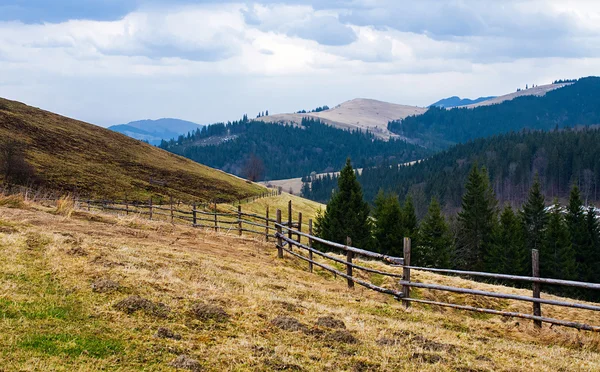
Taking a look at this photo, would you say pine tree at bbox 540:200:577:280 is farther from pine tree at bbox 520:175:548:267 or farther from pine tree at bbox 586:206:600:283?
pine tree at bbox 520:175:548:267

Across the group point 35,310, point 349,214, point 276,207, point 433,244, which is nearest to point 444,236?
point 433,244

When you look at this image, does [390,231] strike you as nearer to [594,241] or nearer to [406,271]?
[594,241]

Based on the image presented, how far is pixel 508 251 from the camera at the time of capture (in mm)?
49406

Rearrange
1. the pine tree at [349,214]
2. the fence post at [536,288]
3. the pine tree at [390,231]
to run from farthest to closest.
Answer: the pine tree at [349,214] < the pine tree at [390,231] < the fence post at [536,288]

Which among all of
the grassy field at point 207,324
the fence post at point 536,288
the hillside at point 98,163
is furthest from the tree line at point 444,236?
the grassy field at point 207,324

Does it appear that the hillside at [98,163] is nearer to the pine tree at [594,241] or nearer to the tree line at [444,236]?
the tree line at [444,236]

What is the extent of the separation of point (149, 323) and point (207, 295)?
2124 mm

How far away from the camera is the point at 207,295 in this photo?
35.7ft

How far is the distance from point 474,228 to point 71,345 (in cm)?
5758

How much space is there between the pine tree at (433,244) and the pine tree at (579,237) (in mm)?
14604

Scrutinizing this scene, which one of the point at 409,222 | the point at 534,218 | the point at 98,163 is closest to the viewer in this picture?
the point at 409,222

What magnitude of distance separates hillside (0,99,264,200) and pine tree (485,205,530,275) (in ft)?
119

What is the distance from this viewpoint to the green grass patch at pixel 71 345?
289 inches

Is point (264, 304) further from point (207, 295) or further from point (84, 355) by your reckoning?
point (84, 355)
